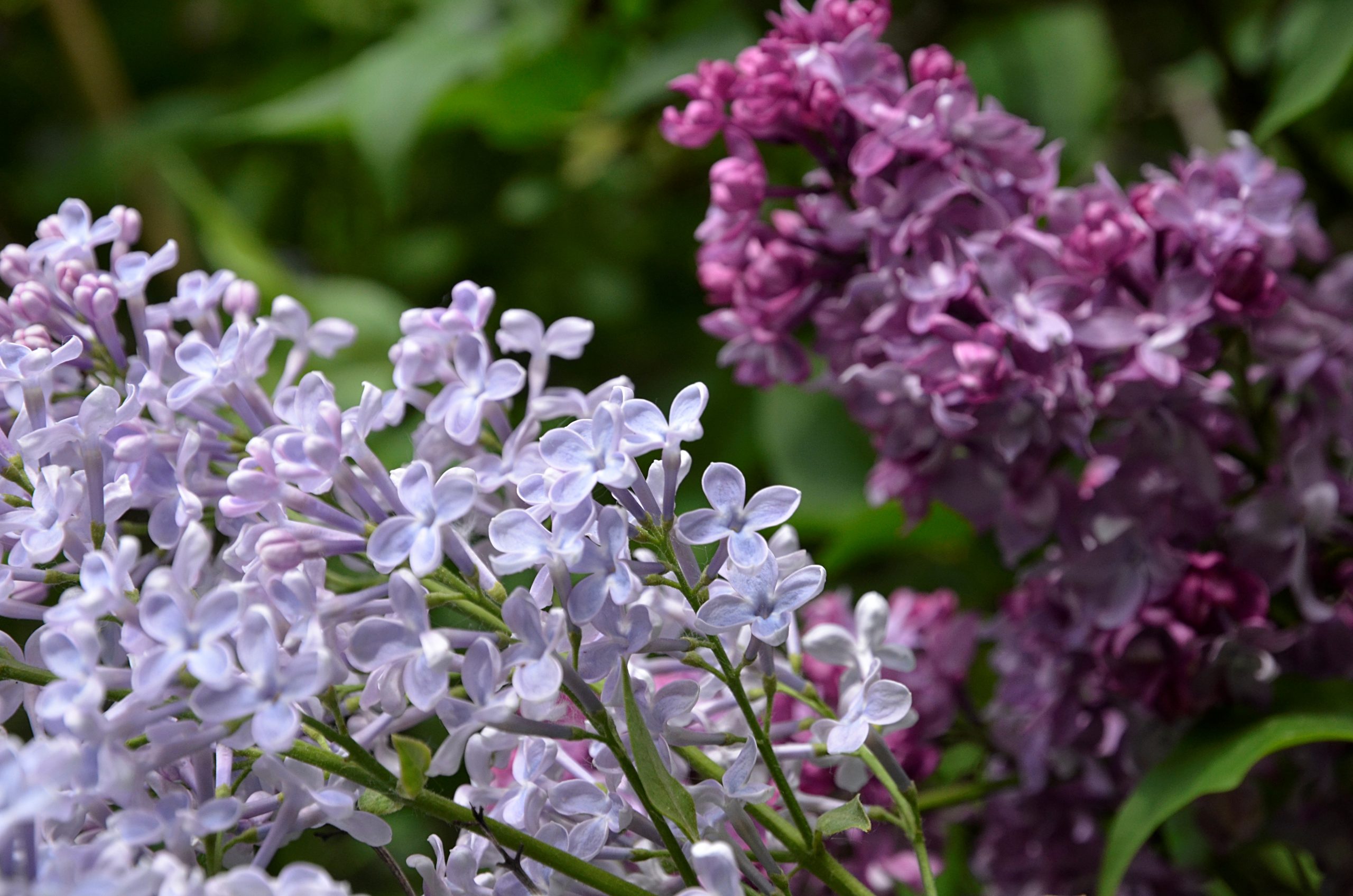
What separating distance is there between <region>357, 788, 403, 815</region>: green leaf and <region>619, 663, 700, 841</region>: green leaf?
0.05m

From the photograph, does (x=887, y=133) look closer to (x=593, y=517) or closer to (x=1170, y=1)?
(x=593, y=517)

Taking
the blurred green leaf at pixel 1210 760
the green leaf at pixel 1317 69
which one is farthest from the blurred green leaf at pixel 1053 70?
the blurred green leaf at pixel 1210 760

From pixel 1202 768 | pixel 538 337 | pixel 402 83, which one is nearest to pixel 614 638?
pixel 538 337

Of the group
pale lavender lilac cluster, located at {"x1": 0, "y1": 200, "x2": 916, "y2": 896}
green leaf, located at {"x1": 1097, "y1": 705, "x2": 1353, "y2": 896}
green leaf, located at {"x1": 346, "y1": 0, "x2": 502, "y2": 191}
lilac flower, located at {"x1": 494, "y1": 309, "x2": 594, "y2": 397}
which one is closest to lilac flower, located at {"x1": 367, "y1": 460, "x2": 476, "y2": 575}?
pale lavender lilac cluster, located at {"x1": 0, "y1": 200, "x2": 916, "y2": 896}

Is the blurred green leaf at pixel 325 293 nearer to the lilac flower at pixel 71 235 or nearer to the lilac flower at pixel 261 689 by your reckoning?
the lilac flower at pixel 71 235

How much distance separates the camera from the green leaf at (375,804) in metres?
0.27

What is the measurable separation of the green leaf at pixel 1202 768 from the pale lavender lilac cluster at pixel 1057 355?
1 centimetres

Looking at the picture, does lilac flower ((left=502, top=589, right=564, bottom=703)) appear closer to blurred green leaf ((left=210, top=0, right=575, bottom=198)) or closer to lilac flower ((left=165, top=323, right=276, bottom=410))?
lilac flower ((left=165, top=323, right=276, bottom=410))

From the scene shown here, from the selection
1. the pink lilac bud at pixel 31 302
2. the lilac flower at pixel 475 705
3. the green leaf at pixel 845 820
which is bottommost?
the green leaf at pixel 845 820

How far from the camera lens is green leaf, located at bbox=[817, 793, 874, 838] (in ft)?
0.92

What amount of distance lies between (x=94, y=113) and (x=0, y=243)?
0.15 meters

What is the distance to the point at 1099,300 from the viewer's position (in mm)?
432

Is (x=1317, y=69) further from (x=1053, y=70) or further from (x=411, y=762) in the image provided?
(x=411, y=762)

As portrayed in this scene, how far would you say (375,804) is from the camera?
0.91 feet
